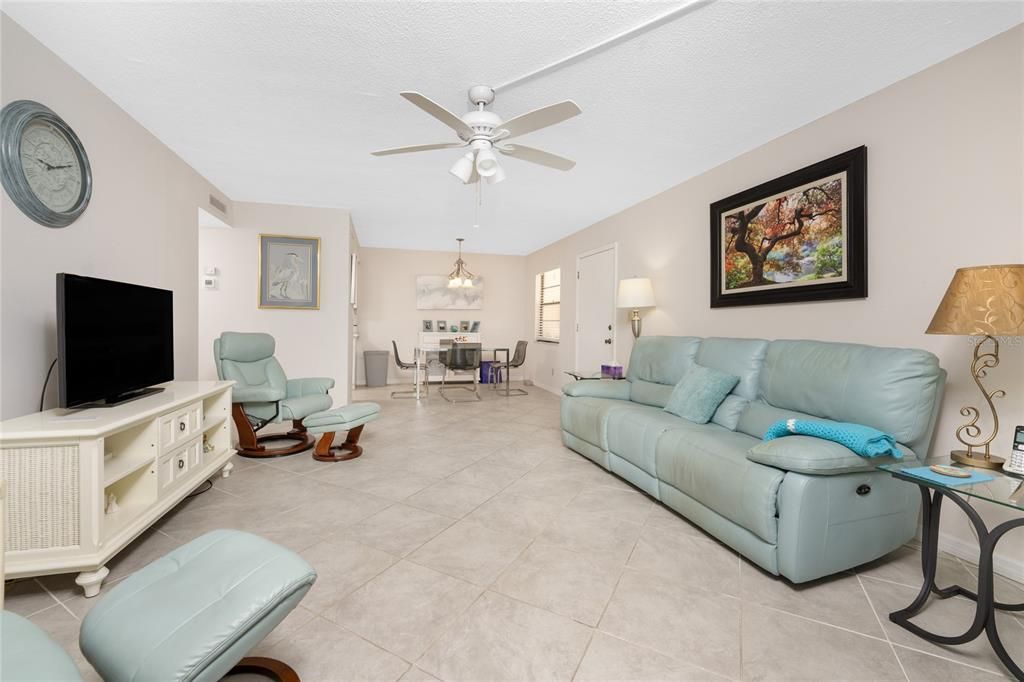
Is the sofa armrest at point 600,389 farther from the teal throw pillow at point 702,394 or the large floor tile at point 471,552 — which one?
the large floor tile at point 471,552

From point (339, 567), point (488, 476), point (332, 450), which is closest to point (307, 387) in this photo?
point (332, 450)

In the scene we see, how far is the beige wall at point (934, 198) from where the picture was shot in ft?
6.43

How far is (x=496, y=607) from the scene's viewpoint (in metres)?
1.68

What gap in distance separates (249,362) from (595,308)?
382cm

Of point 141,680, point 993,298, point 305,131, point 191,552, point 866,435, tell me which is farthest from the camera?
point 305,131

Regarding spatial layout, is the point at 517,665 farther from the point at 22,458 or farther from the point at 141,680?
the point at 22,458

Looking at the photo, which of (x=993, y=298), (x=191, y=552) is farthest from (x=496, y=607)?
(x=993, y=298)

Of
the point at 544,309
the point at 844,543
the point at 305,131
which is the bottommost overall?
the point at 844,543

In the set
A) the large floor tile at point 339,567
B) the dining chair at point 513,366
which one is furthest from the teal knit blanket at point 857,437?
the dining chair at point 513,366

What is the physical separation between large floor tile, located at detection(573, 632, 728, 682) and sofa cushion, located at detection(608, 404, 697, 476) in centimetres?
126

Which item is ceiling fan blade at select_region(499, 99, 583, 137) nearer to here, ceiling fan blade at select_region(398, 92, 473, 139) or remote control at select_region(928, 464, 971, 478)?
ceiling fan blade at select_region(398, 92, 473, 139)

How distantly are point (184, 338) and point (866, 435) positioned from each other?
4638mm

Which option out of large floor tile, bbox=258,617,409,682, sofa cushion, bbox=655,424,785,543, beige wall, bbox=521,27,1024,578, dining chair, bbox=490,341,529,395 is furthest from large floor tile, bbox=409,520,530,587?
dining chair, bbox=490,341,529,395

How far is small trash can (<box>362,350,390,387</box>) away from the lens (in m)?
7.37
